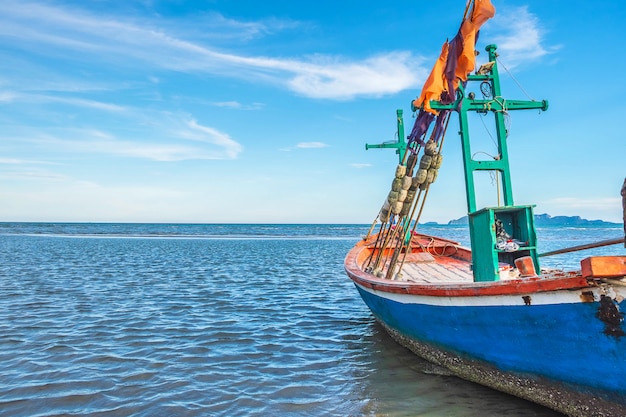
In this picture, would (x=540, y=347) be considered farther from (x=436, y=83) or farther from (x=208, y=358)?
(x=208, y=358)

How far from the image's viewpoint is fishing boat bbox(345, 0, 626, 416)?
4543 millimetres

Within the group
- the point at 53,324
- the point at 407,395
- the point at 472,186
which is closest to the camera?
the point at 407,395

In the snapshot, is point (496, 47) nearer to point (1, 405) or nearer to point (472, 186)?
point (472, 186)

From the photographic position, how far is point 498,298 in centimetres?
525

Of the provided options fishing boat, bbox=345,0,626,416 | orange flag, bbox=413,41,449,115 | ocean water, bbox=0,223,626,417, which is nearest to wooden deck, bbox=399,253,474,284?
fishing boat, bbox=345,0,626,416

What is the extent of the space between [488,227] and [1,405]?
23.4 feet

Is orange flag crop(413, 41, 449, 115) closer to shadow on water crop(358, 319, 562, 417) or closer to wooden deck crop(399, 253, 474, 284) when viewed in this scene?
wooden deck crop(399, 253, 474, 284)

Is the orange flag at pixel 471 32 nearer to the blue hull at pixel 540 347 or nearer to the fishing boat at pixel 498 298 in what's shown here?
the fishing boat at pixel 498 298

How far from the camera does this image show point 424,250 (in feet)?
47.3

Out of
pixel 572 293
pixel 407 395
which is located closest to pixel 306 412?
pixel 407 395

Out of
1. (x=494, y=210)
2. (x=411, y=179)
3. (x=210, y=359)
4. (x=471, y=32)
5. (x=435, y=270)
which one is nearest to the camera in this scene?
(x=494, y=210)

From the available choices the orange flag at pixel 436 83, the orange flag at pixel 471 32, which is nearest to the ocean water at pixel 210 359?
the orange flag at pixel 436 83

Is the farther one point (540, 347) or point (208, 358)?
point (208, 358)

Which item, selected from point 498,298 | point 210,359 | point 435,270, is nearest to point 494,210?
point 498,298
